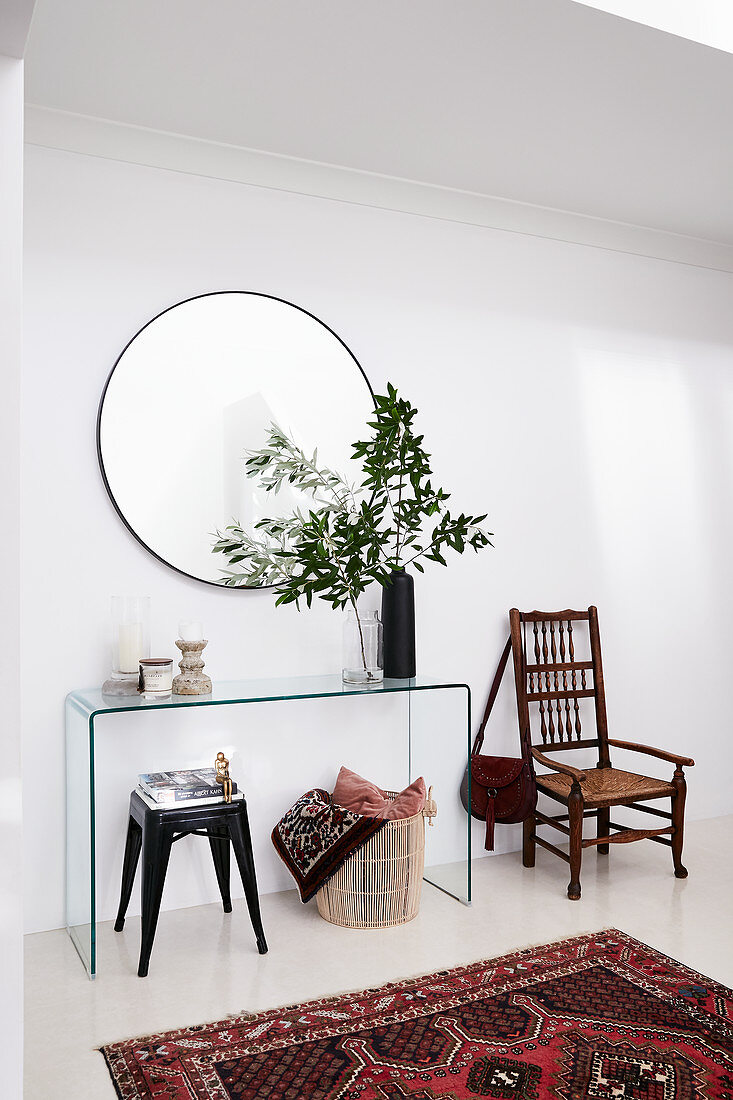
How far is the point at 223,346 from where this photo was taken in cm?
299

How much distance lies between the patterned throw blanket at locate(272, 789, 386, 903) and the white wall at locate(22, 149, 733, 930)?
0.26 m

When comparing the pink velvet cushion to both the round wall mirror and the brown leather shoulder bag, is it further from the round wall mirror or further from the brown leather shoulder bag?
the round wall mirror

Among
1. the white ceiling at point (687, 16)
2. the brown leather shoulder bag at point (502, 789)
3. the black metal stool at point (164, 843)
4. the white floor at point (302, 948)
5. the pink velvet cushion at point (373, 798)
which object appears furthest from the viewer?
the brown leather shoulder bag at point (502, 789)

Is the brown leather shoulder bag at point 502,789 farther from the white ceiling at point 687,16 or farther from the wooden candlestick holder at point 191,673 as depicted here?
the white ceiling at point 687,16

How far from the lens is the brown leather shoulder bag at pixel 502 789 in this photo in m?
3.12

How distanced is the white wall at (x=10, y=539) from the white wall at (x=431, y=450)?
5.12 ft

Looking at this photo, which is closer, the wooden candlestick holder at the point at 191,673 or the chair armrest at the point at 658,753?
the wooden candlestick holder at the point at 191,673

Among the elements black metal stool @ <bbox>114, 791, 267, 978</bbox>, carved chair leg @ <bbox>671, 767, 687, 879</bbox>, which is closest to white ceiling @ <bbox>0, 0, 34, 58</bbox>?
black metal stool @ <bbox>114, 791, 267, 978</bbox>

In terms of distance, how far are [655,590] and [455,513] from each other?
1082 mm

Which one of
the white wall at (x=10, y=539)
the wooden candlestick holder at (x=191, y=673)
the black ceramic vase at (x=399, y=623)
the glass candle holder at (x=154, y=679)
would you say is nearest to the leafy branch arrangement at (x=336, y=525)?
the black ceramic vase at (x=399, y=623)

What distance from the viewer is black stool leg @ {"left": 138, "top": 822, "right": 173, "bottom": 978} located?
2.39 m

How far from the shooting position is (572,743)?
136 inches

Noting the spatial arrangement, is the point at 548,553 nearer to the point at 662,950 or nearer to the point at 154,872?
the point at 662,950

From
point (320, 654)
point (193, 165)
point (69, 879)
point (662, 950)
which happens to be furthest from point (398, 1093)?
point (193, 165)
